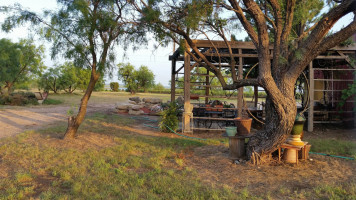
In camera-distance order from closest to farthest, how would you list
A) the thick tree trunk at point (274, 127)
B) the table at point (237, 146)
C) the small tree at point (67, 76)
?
the thick tree trunk at point (274, 127) → the table at point (237, 146) → the small tree at point (67, 76)

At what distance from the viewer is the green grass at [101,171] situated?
12.6 ft

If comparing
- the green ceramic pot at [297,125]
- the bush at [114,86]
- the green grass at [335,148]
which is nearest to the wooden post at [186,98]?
the green grass at [335,148]

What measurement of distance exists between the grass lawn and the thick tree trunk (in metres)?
0.40

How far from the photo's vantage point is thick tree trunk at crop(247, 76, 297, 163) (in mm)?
4832

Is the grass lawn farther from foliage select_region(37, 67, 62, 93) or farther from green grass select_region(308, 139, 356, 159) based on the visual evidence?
foliage select_region(37, 67, 62, 93)

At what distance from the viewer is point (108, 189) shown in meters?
3.99

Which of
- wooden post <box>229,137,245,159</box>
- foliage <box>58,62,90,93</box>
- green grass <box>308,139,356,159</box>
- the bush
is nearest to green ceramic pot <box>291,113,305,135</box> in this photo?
wooden post <box>229,137,245,159</box>

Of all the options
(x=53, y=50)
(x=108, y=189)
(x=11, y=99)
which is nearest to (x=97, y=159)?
(x=108, y=189)

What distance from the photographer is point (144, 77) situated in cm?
3675

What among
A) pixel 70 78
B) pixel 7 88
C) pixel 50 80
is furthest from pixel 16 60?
pixel 70 78

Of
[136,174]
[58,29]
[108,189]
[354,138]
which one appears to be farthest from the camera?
[354,138]

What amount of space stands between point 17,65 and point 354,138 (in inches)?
827

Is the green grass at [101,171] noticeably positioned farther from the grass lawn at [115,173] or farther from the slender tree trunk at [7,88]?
the slender tree trunk at [7,88]

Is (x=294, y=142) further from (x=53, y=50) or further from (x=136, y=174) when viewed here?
(x=53, y=50)
